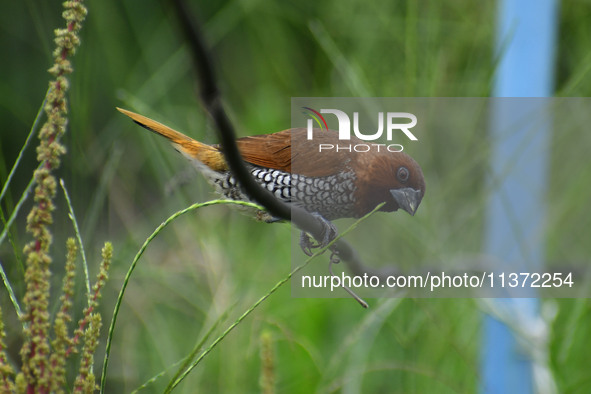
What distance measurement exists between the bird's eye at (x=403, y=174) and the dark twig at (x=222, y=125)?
0.06 metres

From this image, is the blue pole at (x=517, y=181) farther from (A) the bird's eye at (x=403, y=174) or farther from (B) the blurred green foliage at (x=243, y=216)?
(A) the bird's eye at (x=403, y=174)

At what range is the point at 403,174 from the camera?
385 millimetres

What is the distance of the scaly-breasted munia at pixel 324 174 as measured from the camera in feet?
1.27

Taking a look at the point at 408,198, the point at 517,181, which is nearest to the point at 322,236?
the point at 408,198

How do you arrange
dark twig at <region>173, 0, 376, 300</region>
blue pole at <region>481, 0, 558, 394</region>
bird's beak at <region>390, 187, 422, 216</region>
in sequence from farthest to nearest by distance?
blue pole at <region>481, 0, 558, 394</region> < bird's beak at <region>390, 187, 422, 216</region> < dark twig at <region>173, 0, 376, 300</region>

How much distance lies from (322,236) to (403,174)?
0.07 meters

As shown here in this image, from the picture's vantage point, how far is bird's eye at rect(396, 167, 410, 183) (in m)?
0.38

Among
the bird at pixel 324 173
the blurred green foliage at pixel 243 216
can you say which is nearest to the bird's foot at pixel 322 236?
the bird at pixel 324 173

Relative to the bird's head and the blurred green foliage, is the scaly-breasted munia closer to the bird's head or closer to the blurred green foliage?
the bird's head

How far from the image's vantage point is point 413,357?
666mm

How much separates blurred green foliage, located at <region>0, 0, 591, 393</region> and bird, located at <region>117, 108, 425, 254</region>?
5.4 inches

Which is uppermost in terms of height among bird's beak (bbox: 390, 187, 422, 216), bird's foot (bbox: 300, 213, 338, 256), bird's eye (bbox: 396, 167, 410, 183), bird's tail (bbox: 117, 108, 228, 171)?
bird's tail (bbox: 117, 108, 228, 171)

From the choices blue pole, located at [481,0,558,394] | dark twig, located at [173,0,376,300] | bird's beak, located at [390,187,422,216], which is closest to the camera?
dark twig, located at [173,0,376,300]

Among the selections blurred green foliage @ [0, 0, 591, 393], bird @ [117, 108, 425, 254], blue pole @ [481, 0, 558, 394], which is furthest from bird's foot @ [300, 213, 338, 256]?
blue pole @ [481, 0, 558, 394]
